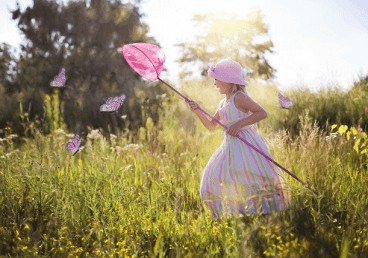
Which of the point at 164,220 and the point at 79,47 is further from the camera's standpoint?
the point at 79,47

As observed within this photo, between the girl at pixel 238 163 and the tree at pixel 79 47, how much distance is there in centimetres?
737

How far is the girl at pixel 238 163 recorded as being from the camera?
152 inches

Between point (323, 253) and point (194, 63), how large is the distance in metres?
25.9

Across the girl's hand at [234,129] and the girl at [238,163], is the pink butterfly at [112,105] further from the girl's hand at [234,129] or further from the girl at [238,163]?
the girl's hand at [234,129]

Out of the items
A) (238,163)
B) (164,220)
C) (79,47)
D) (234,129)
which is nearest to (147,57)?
(234,129)

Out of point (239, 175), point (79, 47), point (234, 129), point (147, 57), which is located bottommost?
point (239, 175)

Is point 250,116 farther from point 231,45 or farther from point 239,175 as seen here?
point 231,45

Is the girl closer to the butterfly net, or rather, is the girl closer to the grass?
the grass

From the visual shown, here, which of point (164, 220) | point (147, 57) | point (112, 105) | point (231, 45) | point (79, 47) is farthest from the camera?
point (231, 45)

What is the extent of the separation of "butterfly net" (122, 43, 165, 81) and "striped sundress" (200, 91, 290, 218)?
638 mm

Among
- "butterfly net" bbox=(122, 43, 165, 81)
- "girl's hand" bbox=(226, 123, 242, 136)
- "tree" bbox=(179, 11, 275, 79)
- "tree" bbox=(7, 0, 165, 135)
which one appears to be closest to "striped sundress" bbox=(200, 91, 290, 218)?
"girl's hand" bbox=(226, 123, 242, 136)

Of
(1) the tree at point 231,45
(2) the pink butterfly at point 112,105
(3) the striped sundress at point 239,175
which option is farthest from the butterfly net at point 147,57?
(1) the tree at point 231,45

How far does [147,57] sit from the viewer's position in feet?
13.1

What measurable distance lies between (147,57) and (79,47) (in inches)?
331
